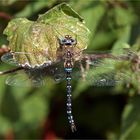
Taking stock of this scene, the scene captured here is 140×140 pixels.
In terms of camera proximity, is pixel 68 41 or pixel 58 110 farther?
pixel 58 110

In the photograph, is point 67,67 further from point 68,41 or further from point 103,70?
point 68,41

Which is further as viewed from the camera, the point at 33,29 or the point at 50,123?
the point at 50,123

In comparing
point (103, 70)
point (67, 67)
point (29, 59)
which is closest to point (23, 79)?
point (67, 67)

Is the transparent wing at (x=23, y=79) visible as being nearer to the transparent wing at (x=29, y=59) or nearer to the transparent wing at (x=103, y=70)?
the transparent wing at (x=103, y=70)

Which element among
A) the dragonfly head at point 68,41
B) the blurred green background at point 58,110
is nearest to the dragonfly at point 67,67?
the dragonfly head at point 68,41

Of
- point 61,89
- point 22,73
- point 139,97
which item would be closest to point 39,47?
point 22,73

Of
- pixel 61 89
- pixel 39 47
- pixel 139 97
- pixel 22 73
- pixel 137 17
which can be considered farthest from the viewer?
pixel 61 89

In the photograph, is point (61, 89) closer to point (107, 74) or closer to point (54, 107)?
point (54, 107)

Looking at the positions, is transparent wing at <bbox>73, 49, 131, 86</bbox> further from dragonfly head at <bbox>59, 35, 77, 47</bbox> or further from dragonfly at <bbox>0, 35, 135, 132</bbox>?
dragonfly head at <bbox>59, 35, 77, 47</bbox>
